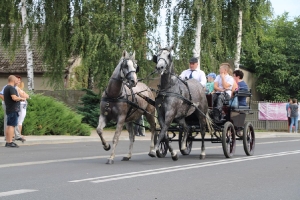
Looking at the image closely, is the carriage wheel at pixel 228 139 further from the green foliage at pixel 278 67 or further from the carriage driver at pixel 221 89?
the green foliage at pixel 278 67

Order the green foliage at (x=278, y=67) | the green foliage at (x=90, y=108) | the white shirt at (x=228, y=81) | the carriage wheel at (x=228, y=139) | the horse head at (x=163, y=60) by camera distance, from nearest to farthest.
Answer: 1. the horse head at (x=163, y=60)
2. the carriage wheel at (x=228, y=139)
3. the white shirt at (x=228, y=81)
4. the green foliage at (x=90, y=108)
5. the green foliage at (x=278, y=67)

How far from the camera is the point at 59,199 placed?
27.0 ft

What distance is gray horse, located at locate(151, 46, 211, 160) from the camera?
44.4 ft

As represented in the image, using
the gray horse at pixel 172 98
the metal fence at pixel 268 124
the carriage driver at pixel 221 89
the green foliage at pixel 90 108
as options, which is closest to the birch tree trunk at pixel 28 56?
the green foliage at pixel 90 108

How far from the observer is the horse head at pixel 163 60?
43.5 feet

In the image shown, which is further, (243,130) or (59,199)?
(243,130)

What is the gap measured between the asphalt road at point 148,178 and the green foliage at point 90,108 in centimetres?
1681

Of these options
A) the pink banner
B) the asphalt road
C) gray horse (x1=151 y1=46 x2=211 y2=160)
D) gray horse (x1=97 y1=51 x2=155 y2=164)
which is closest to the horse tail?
gray horse (x1=151 y1=46 x2=211 y2=160)

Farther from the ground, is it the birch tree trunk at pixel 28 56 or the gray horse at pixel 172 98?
the birch tree trunk at pixel 28 56

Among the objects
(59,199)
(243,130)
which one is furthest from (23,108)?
(59,199)

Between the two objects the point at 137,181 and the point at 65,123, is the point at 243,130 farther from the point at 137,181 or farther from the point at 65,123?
the point at 65,123

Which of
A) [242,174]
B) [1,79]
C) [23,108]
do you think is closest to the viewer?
[242,174]

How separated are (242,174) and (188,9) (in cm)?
2189

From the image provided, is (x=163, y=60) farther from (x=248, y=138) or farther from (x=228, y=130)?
(x=248, y=138)
